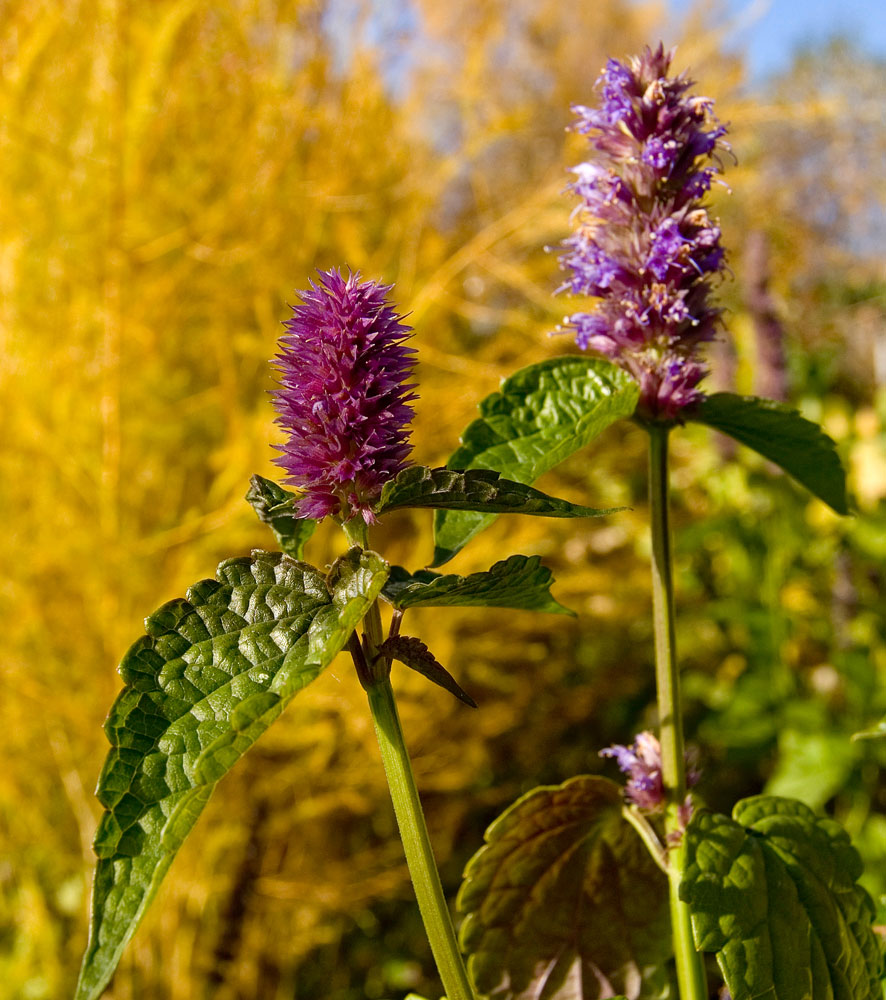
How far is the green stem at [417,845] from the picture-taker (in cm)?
30

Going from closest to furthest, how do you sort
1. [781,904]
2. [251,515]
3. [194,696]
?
[194,696] < [781,904] < [251,515]

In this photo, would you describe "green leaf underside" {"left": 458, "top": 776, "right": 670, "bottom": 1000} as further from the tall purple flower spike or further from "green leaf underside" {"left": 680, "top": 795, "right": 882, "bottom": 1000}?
the tall purple flower spike

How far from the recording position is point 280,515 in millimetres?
341

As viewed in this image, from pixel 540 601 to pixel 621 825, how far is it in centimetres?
16

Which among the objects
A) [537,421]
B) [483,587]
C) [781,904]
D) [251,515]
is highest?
[251,515]

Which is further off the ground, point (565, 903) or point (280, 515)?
point (280, 515)

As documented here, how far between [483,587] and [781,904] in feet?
0.63

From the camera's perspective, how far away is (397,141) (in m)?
1.84

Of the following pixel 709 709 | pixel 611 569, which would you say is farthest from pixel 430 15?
pixel 709 709

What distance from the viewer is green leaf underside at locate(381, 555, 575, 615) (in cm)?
29

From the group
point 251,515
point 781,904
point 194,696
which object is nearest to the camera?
point 194,696

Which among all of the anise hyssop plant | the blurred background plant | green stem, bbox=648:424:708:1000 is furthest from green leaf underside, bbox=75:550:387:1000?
the blurred background plant

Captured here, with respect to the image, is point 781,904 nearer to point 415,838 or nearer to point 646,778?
point 646,778

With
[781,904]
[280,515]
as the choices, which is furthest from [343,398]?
[781,904]
